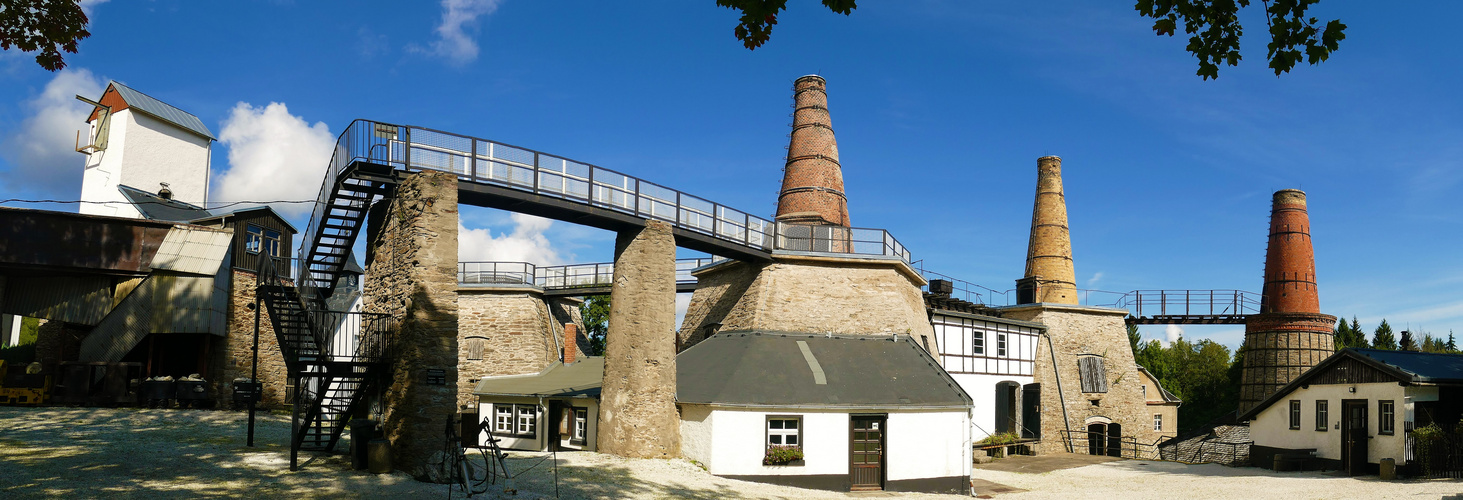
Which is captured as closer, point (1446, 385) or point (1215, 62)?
point (1215, 62)

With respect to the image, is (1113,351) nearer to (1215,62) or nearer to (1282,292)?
(1282,292)

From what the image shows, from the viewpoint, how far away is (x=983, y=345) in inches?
1220

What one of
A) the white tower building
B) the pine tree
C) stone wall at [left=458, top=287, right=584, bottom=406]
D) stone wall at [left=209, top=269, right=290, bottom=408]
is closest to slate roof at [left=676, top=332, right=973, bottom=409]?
stone wall at [left=209, top=269, right=290, bottom=408]

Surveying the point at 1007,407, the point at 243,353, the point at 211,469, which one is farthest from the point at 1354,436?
the point at 243,353

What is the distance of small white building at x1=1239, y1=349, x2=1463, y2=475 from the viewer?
18734mm

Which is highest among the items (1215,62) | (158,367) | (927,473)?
(1215,62)

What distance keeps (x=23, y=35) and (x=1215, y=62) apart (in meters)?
12.0

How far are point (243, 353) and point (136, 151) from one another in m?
14.6

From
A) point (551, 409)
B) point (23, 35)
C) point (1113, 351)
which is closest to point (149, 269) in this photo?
point (551, 409)

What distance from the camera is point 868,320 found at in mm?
24531

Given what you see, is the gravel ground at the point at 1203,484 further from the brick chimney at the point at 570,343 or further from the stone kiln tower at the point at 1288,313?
the brick chimney at the point at 570,343

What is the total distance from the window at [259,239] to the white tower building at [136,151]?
8382 millimetres

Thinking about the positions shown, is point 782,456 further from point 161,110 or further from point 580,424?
point 161,110

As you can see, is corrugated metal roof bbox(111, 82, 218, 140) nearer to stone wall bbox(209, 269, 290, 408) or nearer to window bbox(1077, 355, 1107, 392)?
stone wall bbox(209, 269, 290, 408)
